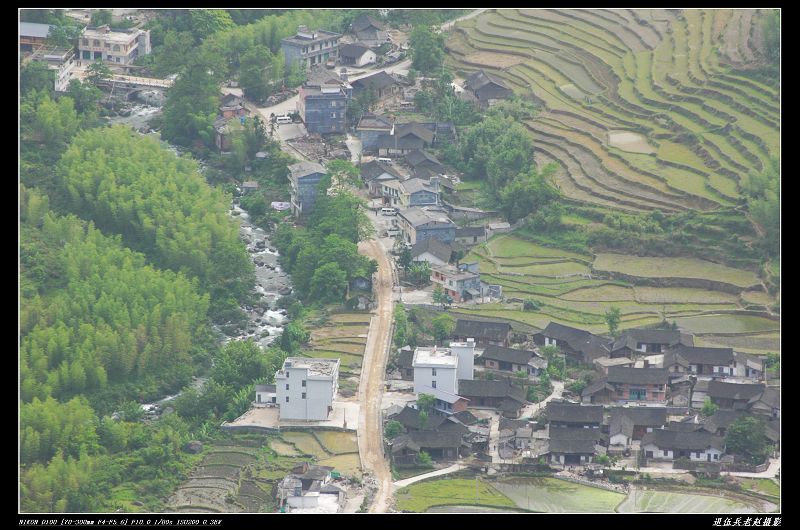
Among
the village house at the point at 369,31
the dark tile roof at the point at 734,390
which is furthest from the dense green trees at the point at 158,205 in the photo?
the dark tile roof at the point at 734,390

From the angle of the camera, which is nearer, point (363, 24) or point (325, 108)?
point (325, 108)

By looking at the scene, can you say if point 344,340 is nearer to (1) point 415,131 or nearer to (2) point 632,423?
(2) point 632,423

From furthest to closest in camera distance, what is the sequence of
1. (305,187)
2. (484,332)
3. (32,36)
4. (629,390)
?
(32,36) < (305,187) < (484,332) < (629,390)

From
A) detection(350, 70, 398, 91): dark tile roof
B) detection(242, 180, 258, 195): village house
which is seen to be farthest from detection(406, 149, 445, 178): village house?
detection(242, 180, 258, 195): village house

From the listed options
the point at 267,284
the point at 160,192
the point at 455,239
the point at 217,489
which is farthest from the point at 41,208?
the point at 217,489

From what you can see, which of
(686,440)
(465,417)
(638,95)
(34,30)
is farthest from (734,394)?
(34,30)

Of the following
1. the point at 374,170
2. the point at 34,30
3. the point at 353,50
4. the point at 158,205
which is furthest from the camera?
the point at 34,30
